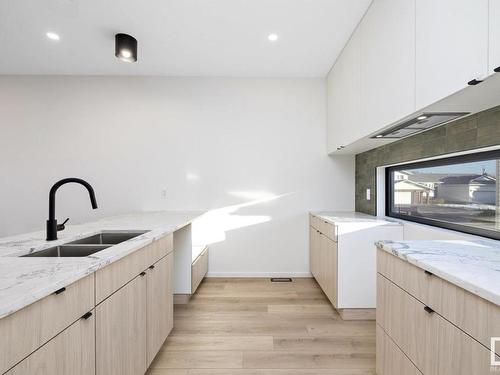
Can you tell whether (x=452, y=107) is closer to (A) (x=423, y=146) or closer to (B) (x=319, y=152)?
(A) (x=423, y=146)

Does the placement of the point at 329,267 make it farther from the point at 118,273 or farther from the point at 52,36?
the point at 52,36

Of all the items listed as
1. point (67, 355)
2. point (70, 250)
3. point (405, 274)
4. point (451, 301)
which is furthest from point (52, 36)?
point (451, 301)

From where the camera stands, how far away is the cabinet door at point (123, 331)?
108 cm

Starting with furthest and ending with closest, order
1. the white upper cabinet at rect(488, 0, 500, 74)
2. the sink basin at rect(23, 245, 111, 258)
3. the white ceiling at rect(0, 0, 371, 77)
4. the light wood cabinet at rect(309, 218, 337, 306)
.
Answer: the light wood cabinet at rect(309, 218, 337, 306) → the white ceiling at rect(0, 0, 371, 77) → the sink basin at rect(23, 245, 111, 258) → the white upper cabinet at rect(488, 0, 500, 74)

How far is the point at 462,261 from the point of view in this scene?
104 centimetres

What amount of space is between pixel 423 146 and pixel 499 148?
604mm

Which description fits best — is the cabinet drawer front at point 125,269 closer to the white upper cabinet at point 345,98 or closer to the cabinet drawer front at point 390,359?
the cabinet drawer front at point 390,359

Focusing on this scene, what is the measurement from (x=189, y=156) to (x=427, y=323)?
293 centimetres

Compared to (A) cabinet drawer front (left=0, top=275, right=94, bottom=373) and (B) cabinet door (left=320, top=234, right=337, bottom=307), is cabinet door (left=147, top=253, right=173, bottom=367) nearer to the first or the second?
(A) cabinet drawer front (left=0, top=275, right=94, bottom=373)

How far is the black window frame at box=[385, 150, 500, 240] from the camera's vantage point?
60.6 inches

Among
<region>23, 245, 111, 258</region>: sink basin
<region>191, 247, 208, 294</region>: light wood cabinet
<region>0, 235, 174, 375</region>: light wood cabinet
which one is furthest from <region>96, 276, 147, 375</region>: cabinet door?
<region>191, 247, 208, 294</region>: light wood cabinet

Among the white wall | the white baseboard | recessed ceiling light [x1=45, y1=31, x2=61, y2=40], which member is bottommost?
the white baseboard

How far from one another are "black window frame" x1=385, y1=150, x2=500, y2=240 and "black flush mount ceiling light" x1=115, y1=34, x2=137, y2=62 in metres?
2.91

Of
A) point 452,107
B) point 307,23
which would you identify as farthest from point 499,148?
point 307,23
